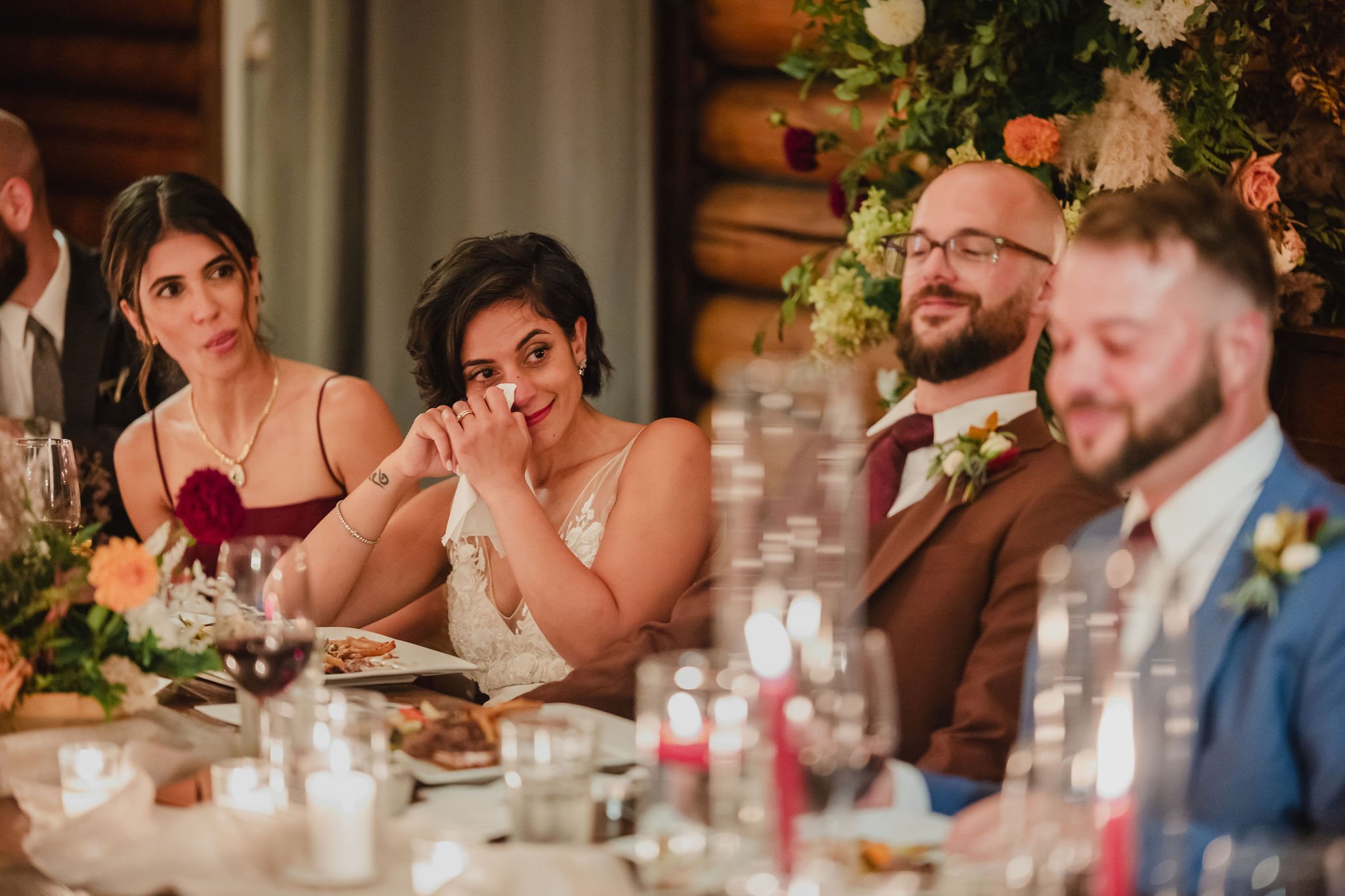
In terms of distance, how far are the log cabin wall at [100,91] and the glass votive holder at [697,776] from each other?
4765 millimetres

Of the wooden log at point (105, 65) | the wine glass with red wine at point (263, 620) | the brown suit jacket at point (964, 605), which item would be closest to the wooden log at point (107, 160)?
the wooden log at point (105, 65)

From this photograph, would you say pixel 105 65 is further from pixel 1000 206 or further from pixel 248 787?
pixel 248 787

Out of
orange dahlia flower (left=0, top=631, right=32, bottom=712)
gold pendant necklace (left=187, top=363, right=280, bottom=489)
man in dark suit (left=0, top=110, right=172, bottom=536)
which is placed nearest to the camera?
orange dahlia flower (left=0, top=631, right=32, bottom=712)

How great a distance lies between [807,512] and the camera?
4.86 feet

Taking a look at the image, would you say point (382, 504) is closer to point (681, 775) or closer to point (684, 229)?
point (681, 775)

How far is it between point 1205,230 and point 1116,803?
602mm

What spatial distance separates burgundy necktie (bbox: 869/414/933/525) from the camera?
215 centimetres

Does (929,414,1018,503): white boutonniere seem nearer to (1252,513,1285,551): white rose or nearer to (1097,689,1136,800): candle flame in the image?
(1252,513,1285,551): white rose

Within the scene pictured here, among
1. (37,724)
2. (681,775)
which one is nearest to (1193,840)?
(681,775)

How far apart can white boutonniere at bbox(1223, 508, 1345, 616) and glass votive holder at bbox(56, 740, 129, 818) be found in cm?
109

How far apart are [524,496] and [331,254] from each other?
8.48ft

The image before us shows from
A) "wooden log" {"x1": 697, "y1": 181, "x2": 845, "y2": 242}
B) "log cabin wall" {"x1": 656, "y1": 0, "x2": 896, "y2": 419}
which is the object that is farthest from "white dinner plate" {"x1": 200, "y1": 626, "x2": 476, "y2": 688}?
"wooden log" {"x1": 697, "y1": 181, "x2": 845, "y2": 242}

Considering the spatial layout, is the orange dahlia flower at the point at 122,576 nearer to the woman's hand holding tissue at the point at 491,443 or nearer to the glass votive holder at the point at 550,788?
the glass votive holder at the point at 550,788

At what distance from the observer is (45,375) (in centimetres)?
A: 380
